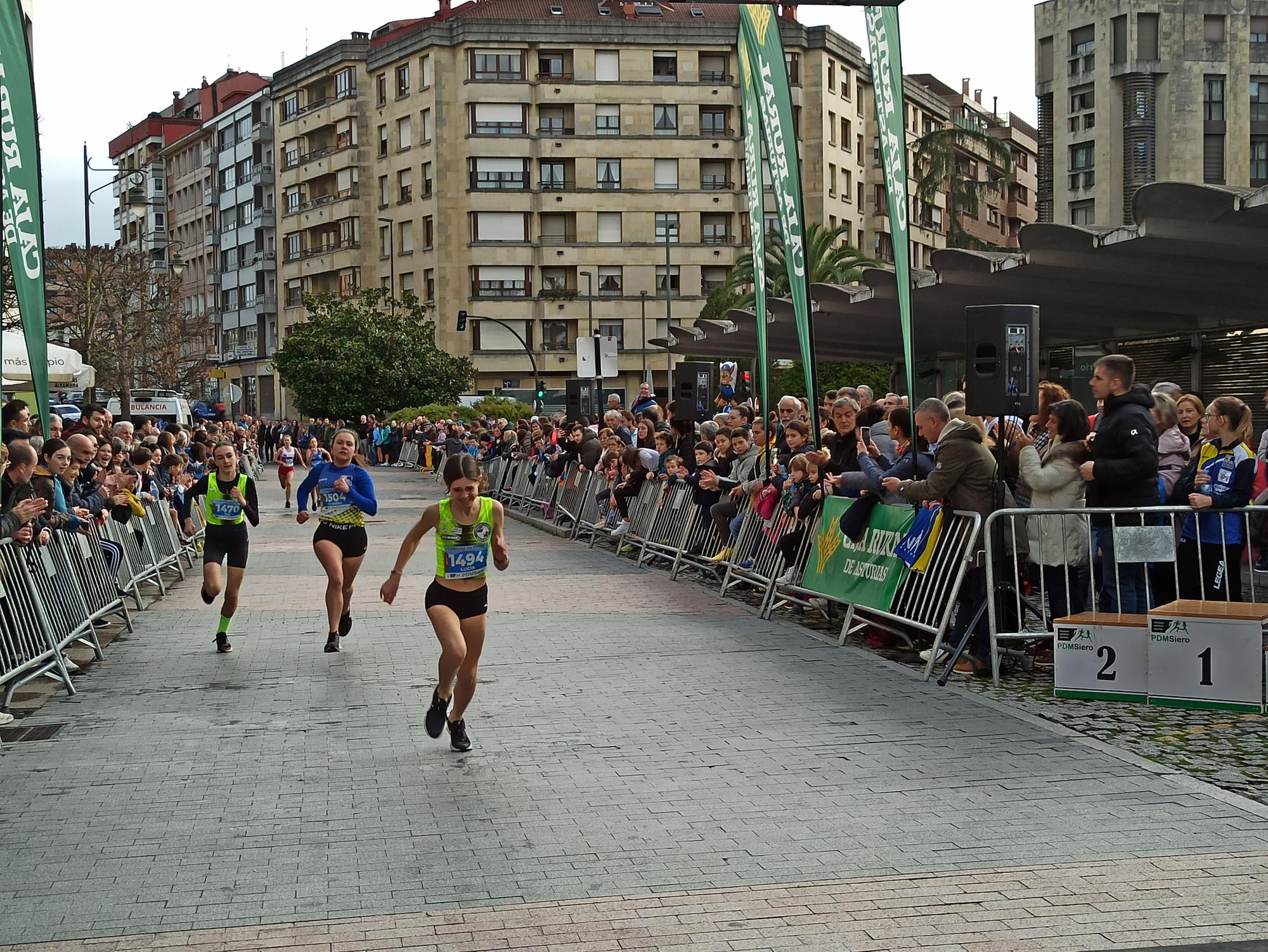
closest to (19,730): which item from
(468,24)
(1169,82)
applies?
(1169,82)

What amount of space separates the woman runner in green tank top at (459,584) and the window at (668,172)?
257ft

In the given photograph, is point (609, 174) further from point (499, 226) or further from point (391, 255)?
point (391, 255)

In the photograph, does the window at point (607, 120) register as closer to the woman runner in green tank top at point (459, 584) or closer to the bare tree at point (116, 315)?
the bare tree at point (116, 315)

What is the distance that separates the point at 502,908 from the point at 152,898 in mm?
1273

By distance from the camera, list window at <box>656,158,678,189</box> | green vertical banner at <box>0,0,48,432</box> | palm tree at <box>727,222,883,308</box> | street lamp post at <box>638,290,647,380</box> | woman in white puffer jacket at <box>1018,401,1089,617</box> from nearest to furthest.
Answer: green vertical banner at <box>0,0,48,432</box>
woman in white puffer jacket at <box>1018,401,1089,617</box>
palm tree at <box>727,222,883,308</box>
street lamp post at <box>638,290,647,380</box>
window at <box>656,158,678,189</box>

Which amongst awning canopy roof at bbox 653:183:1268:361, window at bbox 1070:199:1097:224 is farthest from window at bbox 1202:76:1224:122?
awning canopy roof at bbox 653:183:1268:361

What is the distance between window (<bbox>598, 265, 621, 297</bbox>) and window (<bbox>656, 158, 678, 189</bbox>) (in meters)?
5.00

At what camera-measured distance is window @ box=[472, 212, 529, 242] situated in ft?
279

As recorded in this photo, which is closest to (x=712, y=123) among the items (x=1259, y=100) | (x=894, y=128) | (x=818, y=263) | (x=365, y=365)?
(x=365, y=365)

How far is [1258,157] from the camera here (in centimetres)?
7106

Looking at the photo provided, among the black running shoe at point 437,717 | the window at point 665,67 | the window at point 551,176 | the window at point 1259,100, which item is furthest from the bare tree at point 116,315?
the window at point 1259,100

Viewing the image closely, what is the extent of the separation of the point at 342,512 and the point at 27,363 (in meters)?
13.9

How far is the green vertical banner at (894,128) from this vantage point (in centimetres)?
1194

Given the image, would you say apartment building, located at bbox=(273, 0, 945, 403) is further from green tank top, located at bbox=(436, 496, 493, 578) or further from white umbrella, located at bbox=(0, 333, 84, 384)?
green tank top, located at bbox=(436, 496, 493, 578)
